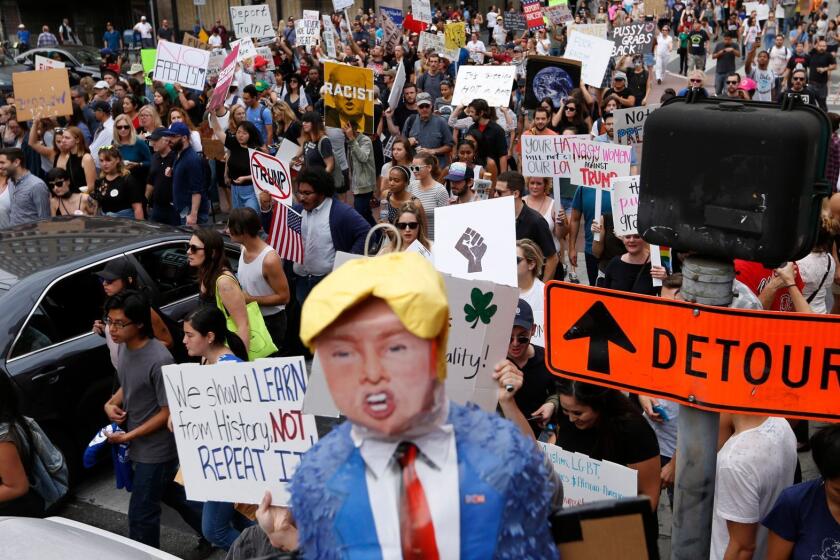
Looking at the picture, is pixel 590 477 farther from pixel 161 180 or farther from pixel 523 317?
pixel 161 180

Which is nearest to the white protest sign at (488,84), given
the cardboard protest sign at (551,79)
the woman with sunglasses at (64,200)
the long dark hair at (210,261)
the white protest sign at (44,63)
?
the cardboard protest sign at (551,79)

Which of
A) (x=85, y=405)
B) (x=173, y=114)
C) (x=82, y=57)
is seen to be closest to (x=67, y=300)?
(x=85, y=405)

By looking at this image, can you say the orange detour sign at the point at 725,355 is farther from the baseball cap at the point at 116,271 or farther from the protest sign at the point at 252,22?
the protest sign at the point at 252,22

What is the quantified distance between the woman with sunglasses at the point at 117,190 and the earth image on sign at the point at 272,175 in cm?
164

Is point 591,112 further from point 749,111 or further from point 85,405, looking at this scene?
point 749,111

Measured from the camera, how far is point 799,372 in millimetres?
2877

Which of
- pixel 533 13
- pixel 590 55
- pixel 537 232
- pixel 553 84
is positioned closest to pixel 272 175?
pixel 537 232

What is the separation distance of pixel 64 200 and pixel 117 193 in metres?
0.52

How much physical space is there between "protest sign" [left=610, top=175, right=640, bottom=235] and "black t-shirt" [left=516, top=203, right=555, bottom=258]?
0.51 metres

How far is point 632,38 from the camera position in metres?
16.5

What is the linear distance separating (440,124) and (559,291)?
28.8 feet

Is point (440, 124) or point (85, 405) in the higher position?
point (440, 124)

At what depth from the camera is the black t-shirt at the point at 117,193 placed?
9812 millimetres

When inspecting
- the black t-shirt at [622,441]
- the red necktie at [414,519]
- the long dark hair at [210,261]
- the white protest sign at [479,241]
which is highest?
the red necktie at [414,519]
